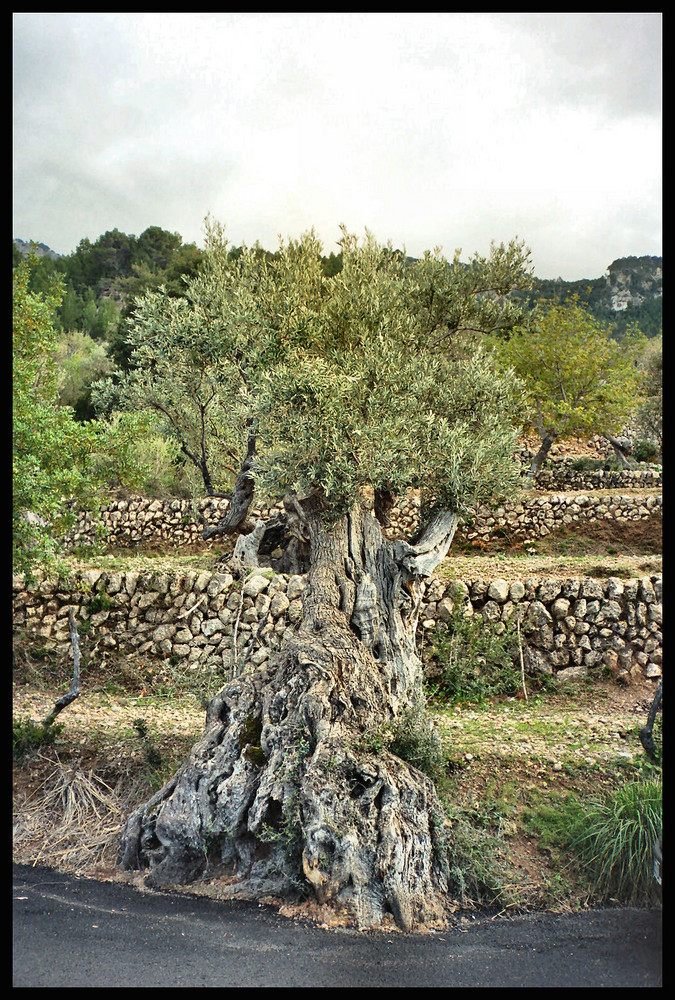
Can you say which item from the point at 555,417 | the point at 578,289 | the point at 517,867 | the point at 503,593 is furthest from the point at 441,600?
the point at 578,289

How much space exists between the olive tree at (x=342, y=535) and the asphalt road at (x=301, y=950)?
0.95ft

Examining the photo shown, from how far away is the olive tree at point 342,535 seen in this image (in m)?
5.14

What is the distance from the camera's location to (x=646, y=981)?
4.46m

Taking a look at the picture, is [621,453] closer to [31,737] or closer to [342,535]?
[342,535]

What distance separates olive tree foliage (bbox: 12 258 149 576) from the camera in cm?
Result: 654

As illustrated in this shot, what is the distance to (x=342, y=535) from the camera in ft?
26.5

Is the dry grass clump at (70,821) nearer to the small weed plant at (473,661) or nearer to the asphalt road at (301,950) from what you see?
the asphalt road at (301,950)

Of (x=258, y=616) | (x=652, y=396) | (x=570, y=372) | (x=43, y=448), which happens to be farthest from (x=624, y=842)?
(x=652, y=396)

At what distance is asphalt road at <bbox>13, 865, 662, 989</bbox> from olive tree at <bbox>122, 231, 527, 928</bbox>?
289mm

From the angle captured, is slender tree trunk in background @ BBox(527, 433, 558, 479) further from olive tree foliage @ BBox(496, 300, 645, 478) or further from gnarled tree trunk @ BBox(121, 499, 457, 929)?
gnarled tree trunk @ BBox(121, 499, 457, 929)

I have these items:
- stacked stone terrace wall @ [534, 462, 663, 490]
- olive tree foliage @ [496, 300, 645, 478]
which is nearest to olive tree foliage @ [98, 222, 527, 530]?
olive tree foliage @ [496, 300, 645, 478]
